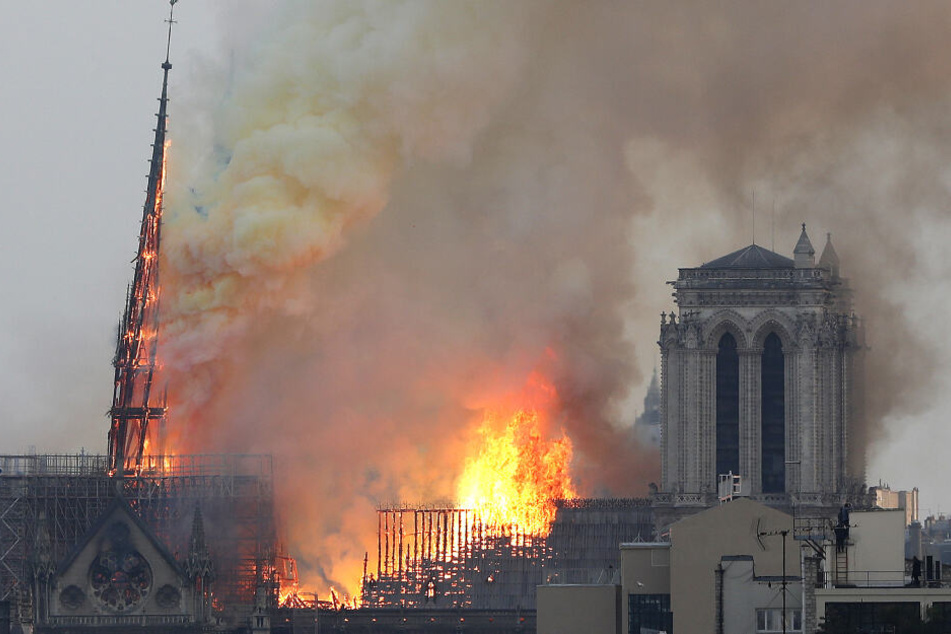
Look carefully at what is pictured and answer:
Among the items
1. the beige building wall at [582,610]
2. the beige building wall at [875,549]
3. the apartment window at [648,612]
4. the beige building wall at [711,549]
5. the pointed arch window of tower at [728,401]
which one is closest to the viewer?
the beige building wall at [875,549]

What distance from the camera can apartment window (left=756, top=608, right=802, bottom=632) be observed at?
4008 inches

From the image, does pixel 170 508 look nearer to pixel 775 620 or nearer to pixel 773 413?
pixel 773 413

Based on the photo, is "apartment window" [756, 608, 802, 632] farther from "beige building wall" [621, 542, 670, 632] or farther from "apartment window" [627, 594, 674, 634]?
"beige building wall" [621, 542, 670, 632]

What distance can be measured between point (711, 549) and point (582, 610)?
11.6 metres

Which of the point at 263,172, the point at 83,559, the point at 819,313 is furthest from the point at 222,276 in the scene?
the point at 819,313

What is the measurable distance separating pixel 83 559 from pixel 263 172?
81.5 ft

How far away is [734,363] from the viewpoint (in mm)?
193750

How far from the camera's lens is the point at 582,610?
384ft

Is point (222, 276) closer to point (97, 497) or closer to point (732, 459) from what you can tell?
point (97, 497)

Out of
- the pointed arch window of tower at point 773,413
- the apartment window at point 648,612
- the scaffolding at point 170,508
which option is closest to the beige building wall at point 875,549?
the apartment window at point 648,612

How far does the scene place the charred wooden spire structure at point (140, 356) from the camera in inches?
7515

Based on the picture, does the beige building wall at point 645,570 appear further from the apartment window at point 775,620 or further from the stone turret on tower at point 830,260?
the stone turret on tower at point 830,260

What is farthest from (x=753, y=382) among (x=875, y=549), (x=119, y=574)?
(x=875, y=549)

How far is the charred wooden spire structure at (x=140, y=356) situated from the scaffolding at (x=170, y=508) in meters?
1.34
